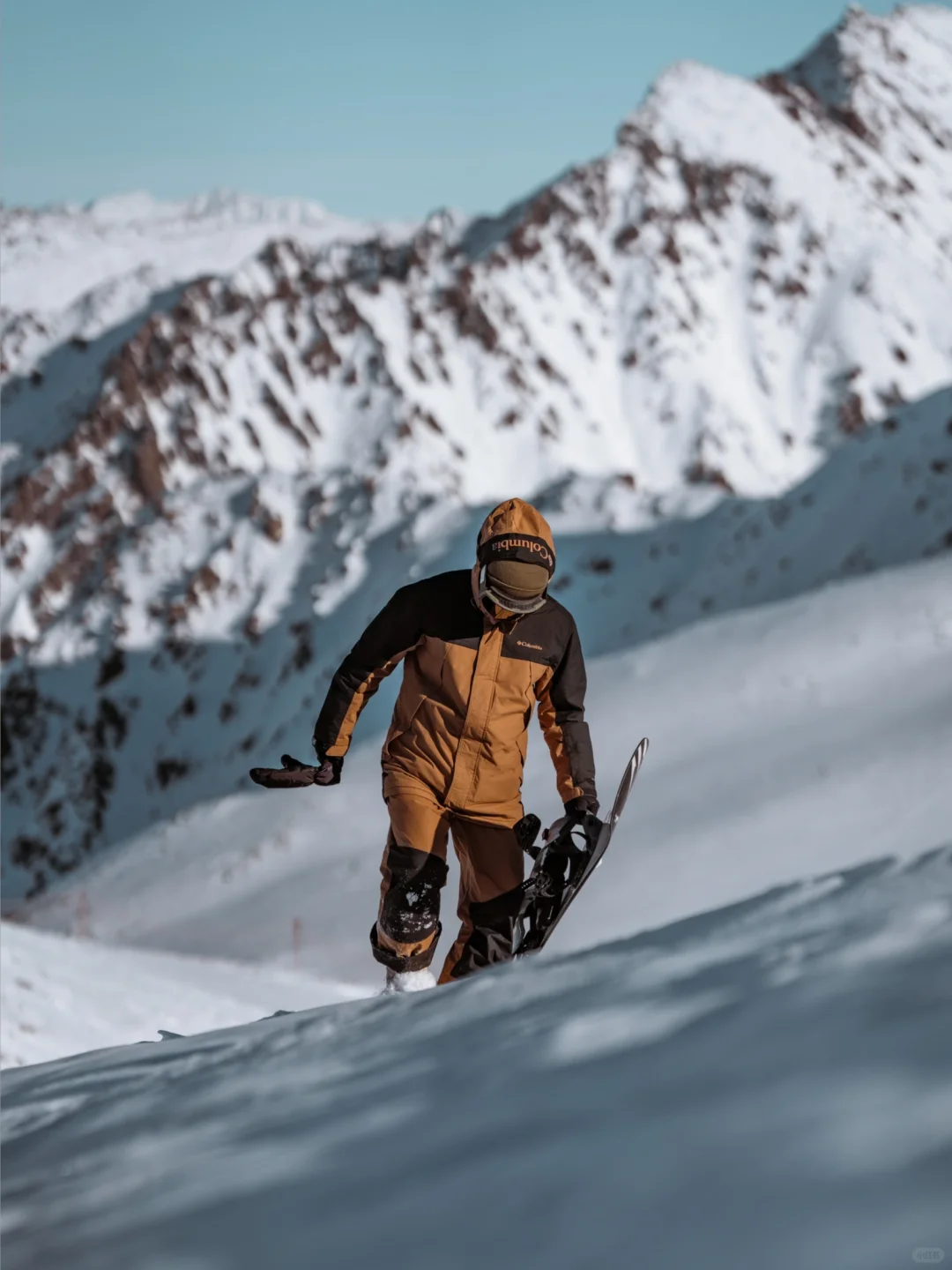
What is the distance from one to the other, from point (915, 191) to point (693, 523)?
76611mm

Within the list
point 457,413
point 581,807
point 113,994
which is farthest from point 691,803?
point 457,413

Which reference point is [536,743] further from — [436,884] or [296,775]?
[296,775]

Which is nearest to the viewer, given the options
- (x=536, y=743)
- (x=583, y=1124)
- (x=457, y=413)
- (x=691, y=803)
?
(x=583, y=1124)

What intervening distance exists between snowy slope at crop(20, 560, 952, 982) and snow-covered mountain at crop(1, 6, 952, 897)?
41.1ft

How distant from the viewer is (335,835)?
16125 mm

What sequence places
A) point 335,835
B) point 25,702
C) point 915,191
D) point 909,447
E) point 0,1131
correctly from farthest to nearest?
point 915,191 < point 25,702 < point 909,447 < point 335,835 < point 0,1131

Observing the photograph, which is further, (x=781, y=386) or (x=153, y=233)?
(x=153, y=233)

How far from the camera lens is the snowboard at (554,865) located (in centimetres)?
536

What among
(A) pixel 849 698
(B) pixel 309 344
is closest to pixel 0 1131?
(A) pixel 849 698

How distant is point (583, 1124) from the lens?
2.67m

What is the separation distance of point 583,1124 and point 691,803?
10868mm

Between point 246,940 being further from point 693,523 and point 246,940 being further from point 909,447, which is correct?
point 693,523

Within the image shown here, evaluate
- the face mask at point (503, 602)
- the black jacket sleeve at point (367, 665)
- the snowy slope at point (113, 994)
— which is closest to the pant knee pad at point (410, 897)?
the black jacket sleeve at point (367, 665)

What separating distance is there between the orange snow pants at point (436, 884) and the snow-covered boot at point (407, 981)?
3 cm
